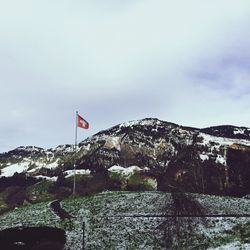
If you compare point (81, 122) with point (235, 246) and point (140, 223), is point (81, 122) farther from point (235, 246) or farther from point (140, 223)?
point (235, 246)

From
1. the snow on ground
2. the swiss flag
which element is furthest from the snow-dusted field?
the swiss flag

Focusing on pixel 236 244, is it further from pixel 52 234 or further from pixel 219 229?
pixel 52 234

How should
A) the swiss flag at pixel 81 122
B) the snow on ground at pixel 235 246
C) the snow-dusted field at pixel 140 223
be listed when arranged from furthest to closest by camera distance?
1. the swiss flag at pixel 81 122
2. the snow-dusted field at pixel 140 223
3. the snow on ground at pixel 235 246

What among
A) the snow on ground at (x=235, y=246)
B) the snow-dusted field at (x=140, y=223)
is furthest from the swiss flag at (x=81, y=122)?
the snow on ground at (x=235, y=246)

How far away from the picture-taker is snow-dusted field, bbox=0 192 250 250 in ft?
168

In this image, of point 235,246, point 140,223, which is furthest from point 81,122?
point 235,246

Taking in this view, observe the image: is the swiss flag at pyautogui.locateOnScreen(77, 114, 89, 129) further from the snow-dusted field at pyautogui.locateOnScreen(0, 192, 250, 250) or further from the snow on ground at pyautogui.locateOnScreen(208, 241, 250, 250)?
the snow on ground at pyautogui.locateOnScreen(208, 241, 250, 250)

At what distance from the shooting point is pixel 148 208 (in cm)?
6025

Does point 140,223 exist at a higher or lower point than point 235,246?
higher

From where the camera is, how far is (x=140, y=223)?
5603 centimetres

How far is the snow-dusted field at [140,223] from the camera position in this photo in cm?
5131

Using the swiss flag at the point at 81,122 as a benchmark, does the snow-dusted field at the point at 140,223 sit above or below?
below

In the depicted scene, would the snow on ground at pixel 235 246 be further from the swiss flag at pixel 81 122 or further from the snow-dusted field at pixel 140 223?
the swiss flag at pixel 81 122

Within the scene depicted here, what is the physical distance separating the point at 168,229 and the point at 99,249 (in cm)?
768
